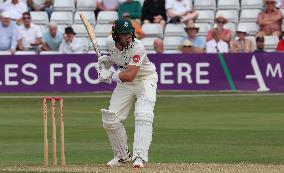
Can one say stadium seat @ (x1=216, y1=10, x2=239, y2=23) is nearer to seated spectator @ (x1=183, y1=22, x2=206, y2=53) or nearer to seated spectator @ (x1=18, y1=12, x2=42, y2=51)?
seated spectator @ (x1=183, y1=22, x2=206, y2=53)

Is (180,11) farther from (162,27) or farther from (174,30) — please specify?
(162,27)

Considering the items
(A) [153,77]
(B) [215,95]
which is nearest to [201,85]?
(B) [215,95]

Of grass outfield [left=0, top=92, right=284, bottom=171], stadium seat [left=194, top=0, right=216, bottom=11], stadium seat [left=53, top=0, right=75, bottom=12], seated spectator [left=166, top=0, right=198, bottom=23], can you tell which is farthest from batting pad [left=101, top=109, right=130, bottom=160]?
stadium seat [left=53, top=0, right=75, bottom=12]

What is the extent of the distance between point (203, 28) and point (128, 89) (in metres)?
11.5

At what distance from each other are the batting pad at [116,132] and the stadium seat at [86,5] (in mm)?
12468

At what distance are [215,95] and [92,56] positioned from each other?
8.71ft

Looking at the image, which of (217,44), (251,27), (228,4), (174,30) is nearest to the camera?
(217,44)

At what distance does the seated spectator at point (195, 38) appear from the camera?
20266 mm

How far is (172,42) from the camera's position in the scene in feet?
70.2

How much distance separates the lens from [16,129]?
1424 cm

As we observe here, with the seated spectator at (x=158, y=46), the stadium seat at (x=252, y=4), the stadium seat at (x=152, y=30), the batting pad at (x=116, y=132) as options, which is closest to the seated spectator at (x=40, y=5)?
the stadium seat at (x=152, y=30)

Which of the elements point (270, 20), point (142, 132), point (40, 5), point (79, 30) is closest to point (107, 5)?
point (79, 30)

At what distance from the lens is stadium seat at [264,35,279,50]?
20.5 metres

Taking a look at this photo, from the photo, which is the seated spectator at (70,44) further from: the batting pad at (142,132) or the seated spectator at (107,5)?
the batting pad at (142,132)
